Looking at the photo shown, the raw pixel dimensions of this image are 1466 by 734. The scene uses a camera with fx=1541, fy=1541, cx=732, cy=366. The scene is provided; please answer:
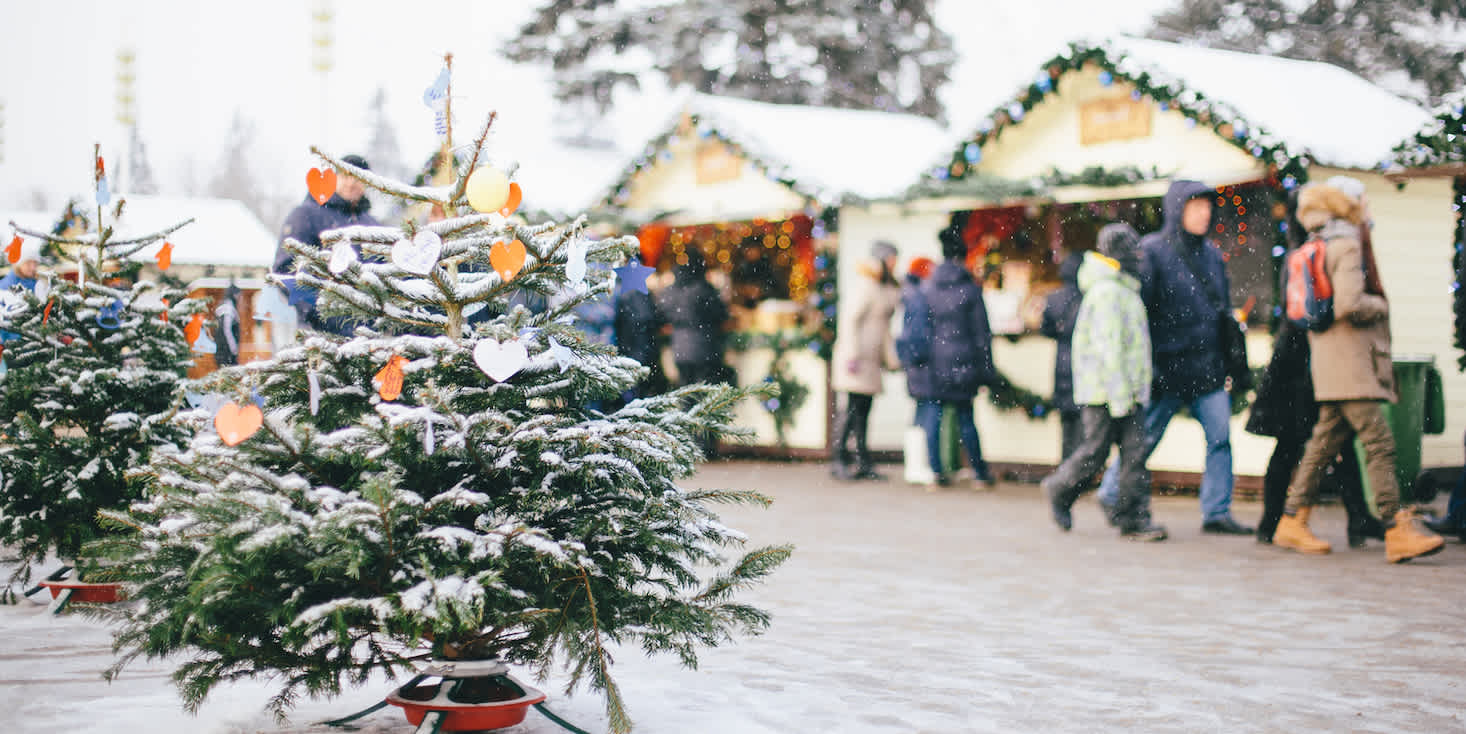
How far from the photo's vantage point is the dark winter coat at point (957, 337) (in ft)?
40.8

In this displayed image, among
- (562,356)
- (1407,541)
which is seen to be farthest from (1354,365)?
(562,356)

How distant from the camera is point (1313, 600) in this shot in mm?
7051

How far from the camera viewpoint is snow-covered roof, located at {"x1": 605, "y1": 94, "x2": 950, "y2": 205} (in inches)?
590

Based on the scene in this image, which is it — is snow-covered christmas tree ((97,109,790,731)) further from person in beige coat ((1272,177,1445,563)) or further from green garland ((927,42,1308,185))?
green garland ((927,42,1308,185))

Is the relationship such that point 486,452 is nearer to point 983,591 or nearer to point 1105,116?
point 983,591

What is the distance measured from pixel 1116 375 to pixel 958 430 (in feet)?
13.4

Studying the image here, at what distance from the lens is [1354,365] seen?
26.5ft

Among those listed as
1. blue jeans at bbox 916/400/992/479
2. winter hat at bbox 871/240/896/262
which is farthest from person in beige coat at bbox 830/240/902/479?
blue jeans at bbox 916/400/992/479

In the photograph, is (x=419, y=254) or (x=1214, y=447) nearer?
(x=419, y=254)

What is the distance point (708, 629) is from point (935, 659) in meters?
1.73

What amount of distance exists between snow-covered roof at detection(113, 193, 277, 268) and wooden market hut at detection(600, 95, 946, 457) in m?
13.0

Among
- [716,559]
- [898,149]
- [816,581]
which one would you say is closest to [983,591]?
[816,581]

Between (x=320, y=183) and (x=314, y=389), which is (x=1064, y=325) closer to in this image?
(x=320, y=183)

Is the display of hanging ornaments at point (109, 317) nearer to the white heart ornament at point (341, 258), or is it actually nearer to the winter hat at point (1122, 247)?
the white heart ornament at point (341, 258)
